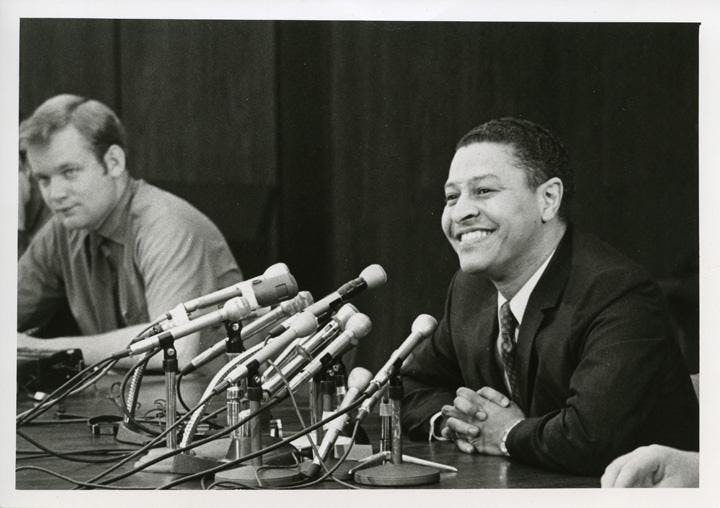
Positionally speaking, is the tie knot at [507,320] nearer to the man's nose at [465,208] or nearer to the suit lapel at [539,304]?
the suit lapel at [539,304]

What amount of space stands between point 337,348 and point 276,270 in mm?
539

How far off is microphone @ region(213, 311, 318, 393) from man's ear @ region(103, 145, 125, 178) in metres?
1.02

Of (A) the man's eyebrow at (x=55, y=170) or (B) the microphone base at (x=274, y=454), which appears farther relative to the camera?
(A) the man's eyebrow at (x=55, y=170)

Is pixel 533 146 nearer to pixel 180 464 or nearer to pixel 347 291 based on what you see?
pixel 347 291

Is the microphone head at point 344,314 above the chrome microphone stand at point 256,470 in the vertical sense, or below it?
above

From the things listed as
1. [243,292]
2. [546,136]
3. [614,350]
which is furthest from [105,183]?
[614,350]

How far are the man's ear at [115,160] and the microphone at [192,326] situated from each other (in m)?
0.80

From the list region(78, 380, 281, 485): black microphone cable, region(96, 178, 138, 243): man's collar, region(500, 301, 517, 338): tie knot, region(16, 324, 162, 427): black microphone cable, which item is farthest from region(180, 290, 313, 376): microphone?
region(96, 178, 138, 243): man's collar

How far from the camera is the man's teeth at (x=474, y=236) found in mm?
3316

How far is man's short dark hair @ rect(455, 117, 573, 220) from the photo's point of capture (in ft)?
10.8

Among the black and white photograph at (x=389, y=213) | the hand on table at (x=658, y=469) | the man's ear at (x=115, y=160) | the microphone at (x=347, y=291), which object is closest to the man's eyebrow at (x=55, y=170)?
the black and white photograph at (x=389, y=213)

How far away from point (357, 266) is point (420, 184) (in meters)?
0.31

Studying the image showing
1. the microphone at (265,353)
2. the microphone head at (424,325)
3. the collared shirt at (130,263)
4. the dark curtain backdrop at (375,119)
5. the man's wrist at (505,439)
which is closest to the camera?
the microphone at (265,353)

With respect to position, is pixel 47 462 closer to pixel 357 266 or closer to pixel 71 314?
pixel 71 314
